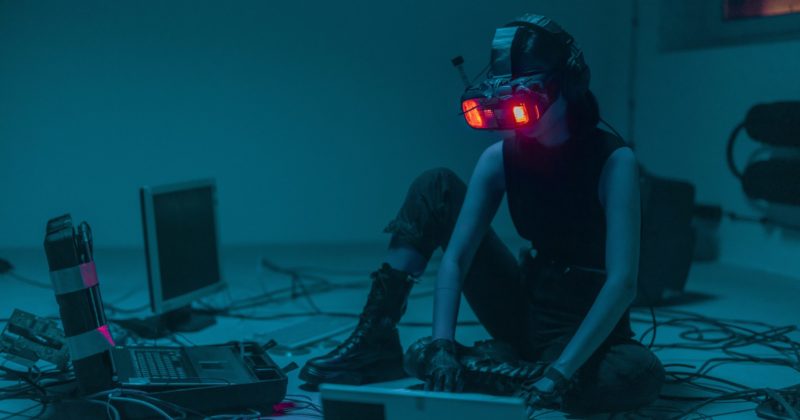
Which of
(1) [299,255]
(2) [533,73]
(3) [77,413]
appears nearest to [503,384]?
(2) [533,73]

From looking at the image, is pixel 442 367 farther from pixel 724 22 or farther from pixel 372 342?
pixel 724 22

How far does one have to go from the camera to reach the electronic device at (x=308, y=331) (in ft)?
8.71

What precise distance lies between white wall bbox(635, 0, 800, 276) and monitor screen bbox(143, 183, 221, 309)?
246 centimetres

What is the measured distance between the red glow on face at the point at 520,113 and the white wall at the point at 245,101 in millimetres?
2713

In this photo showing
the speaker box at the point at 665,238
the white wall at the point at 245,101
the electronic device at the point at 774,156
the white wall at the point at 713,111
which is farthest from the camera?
the white wall at the point at 245,101

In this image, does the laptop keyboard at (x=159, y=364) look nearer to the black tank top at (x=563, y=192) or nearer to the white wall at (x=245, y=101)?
the black tank top at (x=563, y=192)

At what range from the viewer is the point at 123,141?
174 inches

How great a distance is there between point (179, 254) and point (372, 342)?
0.98 m

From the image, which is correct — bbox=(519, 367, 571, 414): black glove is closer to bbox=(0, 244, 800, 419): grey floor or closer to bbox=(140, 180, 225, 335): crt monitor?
bbox=(0, 244, 800, 419): grey floor

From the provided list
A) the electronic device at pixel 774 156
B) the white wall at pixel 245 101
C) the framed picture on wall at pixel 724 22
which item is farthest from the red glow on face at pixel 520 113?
the white wall at pixel 245 101

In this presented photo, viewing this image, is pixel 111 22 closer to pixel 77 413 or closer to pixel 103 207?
pixel 103 207

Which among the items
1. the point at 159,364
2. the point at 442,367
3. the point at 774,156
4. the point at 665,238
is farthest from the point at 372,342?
the point at 774,156

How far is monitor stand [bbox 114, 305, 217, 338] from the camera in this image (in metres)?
2.77

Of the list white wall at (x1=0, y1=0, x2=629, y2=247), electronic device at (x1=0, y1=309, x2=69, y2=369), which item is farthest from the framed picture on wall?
electronic device at (x1=0, y1=309, x2=69, y2=369)
